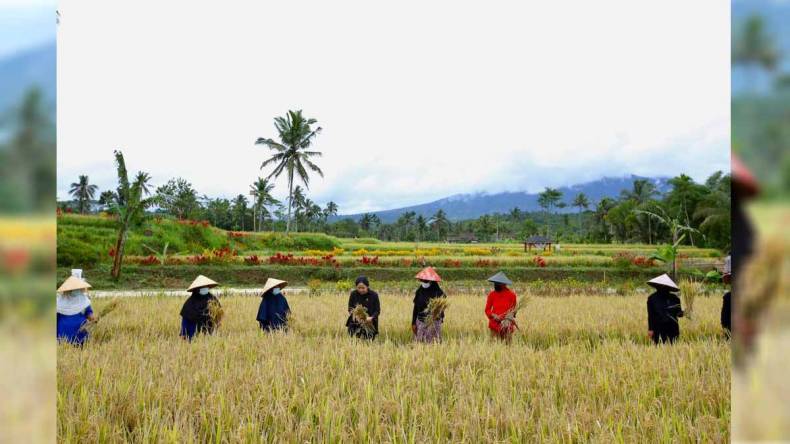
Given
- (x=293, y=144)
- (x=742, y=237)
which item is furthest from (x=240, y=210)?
(x=742, y=237)

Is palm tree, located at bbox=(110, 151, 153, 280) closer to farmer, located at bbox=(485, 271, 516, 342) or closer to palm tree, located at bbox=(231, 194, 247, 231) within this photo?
farmer, located at bbox=(485, 271, 516, 342)

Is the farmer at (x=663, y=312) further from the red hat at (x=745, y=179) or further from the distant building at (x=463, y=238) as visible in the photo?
the distant building at (x=463, y=238)

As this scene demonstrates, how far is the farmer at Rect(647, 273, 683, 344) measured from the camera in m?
5.88

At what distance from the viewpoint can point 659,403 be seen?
10.6 feet

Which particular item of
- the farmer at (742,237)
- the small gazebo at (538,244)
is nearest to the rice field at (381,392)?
the farmer at (742,237)

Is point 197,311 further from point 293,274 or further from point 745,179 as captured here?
point 293,274

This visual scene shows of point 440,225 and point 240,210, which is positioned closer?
point 240,210

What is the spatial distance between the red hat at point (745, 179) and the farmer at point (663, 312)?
617 centimetres

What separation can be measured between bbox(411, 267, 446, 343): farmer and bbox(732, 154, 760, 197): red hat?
5.69 meters

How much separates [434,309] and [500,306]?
0.91 m

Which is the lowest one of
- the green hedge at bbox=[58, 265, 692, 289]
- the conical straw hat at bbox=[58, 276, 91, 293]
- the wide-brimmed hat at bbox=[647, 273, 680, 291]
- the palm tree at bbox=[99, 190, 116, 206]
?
the green hedge at bbox=[58, 265, 692, 289]

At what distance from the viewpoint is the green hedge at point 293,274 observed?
16.1 metres

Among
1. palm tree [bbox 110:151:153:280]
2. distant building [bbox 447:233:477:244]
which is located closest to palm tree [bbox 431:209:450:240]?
distant building [bbox 447:233:477:244]

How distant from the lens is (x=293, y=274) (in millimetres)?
17688
